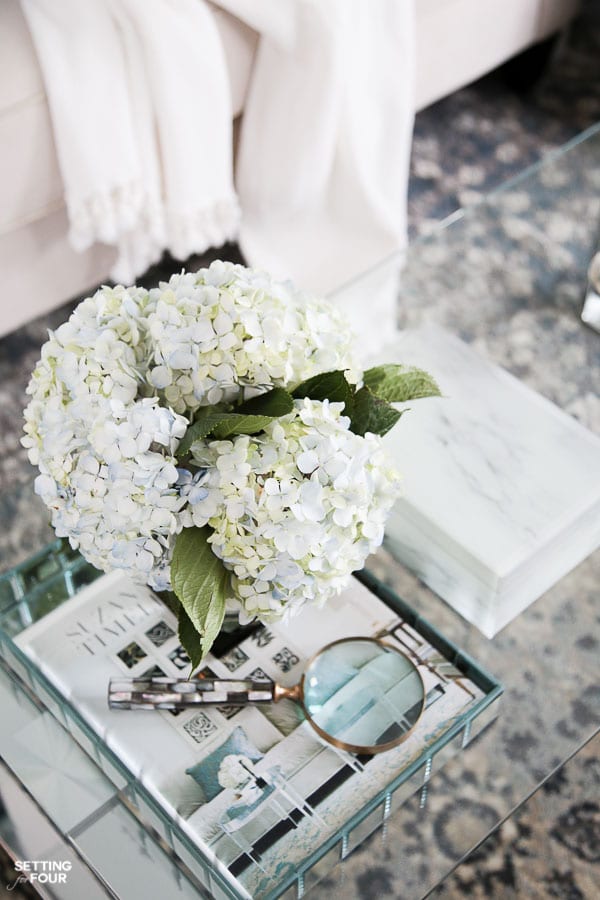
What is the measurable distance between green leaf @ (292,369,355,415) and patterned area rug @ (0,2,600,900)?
14.0 inches

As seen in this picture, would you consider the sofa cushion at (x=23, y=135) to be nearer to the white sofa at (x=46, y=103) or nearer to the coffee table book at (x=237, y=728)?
the white sofa at (x=46, y=103)

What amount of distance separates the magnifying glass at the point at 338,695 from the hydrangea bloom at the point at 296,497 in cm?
18

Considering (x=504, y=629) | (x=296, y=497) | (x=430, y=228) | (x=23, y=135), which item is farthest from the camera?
(x=430, y=228)

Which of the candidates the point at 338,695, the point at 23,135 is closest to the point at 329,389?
the point at 338,695

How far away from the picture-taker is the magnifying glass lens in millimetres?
931

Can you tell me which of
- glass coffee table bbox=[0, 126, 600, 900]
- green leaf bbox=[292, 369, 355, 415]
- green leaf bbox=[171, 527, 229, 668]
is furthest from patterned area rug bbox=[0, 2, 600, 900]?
green leaf bbox=[292, 369, 355, 415]

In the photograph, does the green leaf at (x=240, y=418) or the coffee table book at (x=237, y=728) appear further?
the coffee table book at (x=237, y=728)

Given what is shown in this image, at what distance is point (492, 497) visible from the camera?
106 cm

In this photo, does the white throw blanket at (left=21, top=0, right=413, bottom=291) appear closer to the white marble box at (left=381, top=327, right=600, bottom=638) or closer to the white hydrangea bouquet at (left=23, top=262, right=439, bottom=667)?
the white marble box at (left=381, top=327, right=600, bottom=638)

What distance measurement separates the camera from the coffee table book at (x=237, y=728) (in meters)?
0.88

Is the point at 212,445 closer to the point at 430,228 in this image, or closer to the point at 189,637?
the point at 189,637

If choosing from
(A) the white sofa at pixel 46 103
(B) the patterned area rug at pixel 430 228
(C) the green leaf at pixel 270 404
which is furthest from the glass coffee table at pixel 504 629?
(A) the white sofa at pixel 46 103

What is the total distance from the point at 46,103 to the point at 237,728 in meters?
0.83

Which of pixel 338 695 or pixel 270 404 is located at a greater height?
pixel 270 404
